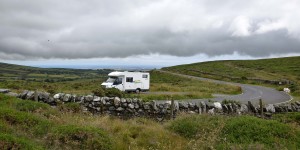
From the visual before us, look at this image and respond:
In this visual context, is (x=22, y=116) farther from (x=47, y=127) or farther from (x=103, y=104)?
(x=103, y=104)

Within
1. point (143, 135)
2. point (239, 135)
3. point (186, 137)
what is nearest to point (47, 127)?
point (143, 135)

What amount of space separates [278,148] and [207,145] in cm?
194

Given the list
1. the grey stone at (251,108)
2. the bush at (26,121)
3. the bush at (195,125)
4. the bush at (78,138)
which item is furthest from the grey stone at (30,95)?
the grey stone at (251,108)

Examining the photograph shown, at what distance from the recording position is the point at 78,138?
8383mm

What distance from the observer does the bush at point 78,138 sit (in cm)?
805

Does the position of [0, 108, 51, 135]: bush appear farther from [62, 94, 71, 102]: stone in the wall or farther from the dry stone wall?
[62, 94, 71, 102]: stone in the wall

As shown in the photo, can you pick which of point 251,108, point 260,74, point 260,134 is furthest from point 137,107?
point 260,74

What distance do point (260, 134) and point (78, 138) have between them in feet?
18.0

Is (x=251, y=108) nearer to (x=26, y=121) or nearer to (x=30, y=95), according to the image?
(x=26, y=121)

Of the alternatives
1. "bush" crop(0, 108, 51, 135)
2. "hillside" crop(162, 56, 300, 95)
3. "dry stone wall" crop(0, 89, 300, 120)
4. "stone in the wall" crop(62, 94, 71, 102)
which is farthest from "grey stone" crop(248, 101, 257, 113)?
"hillside" crop(162, 56, 300, 95)

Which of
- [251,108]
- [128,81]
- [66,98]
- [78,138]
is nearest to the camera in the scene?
[78,138]

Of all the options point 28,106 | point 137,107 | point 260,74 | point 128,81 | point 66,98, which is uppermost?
point 28,106

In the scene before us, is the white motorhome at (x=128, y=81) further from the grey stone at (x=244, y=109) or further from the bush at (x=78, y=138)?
the bush at (x=78, y=138)

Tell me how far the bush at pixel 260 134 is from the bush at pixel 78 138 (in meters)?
3.48
